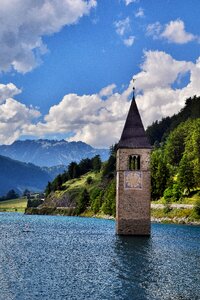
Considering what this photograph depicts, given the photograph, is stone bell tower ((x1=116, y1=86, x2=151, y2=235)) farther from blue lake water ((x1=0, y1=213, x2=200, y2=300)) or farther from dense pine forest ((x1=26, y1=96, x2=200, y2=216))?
dense pine forest ((x1=26, y1=96, x2=200, y2=216))

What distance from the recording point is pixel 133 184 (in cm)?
6034

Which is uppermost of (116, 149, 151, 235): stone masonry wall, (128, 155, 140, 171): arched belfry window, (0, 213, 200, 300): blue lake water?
(128, 155, 140, 171): arched belfry window

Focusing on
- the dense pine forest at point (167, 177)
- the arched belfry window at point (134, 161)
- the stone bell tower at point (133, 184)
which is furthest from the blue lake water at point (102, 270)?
the dense pine forest at point (167, 177)

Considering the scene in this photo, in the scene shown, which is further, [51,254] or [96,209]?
[96,209]

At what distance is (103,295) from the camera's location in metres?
27.9

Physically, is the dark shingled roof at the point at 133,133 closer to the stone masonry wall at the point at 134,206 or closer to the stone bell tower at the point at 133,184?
the stone bell tower at the point at 133,184

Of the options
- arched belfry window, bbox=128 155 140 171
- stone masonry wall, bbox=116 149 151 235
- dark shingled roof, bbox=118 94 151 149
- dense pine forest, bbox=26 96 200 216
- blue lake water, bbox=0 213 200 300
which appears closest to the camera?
blue lake water, bbox=0 213 200 300

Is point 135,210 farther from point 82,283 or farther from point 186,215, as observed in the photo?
point 186,215

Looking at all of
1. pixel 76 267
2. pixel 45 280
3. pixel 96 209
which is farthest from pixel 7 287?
pixel 96 209

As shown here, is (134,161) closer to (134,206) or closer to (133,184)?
(133,184)

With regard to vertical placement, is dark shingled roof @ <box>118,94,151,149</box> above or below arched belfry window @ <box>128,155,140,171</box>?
above

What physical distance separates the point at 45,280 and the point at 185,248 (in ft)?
74.8

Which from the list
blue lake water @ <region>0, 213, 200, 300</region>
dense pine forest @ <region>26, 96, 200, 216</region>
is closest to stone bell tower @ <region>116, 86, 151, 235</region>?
blue lake water @ <region>0, 213, 200, 300</region>

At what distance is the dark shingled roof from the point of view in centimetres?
6131
